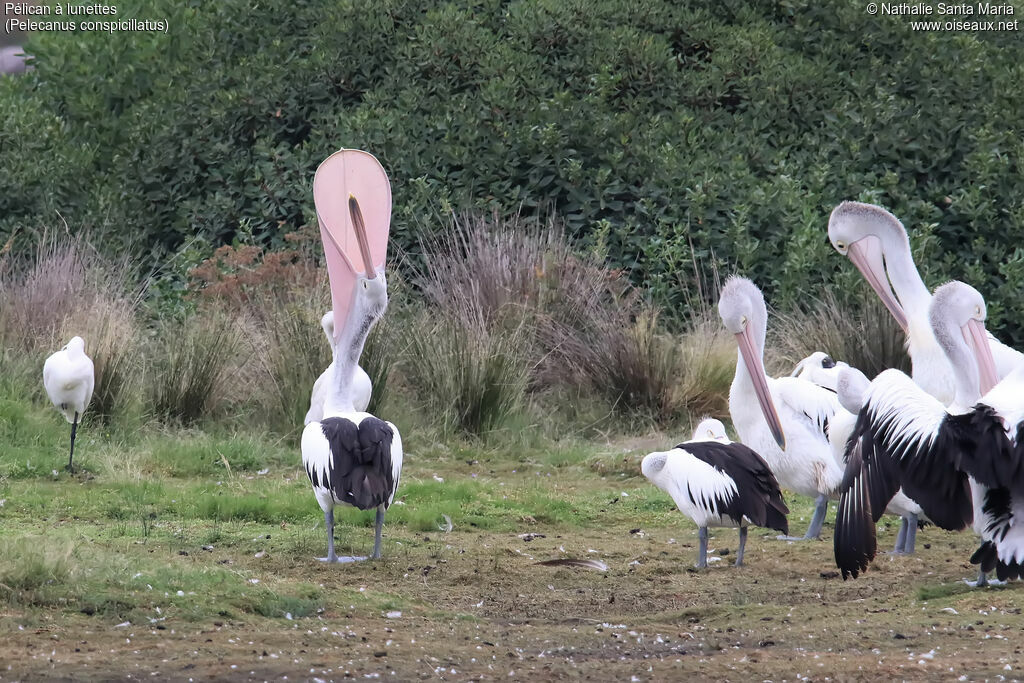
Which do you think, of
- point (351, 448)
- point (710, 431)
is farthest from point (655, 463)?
point (351, 448)

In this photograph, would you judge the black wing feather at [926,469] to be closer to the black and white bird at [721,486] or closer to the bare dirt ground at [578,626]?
the bare dirt ground at [578,626]

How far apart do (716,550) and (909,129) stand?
7598mm

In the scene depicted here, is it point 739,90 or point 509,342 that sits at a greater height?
point 739,90

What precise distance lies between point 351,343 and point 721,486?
2.47m

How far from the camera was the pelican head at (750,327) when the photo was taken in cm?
795

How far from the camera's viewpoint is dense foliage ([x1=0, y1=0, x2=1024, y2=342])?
13625mm

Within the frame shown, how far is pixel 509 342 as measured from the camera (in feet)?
36.3

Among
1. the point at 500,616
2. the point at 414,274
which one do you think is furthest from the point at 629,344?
the point at 500,616

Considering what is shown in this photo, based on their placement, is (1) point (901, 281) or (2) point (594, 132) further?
(2) point (594, 132)

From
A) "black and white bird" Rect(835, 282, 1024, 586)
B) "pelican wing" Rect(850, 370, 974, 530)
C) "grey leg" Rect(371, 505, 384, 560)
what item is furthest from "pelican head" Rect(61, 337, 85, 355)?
"pelican wing" Rect(850, 370, 974, 530)

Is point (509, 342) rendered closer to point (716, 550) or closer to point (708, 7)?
point (716, 550)

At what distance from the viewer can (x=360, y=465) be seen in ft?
23.0

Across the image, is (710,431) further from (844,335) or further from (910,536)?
(844,335)

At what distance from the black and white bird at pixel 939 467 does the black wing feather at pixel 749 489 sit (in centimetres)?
67
